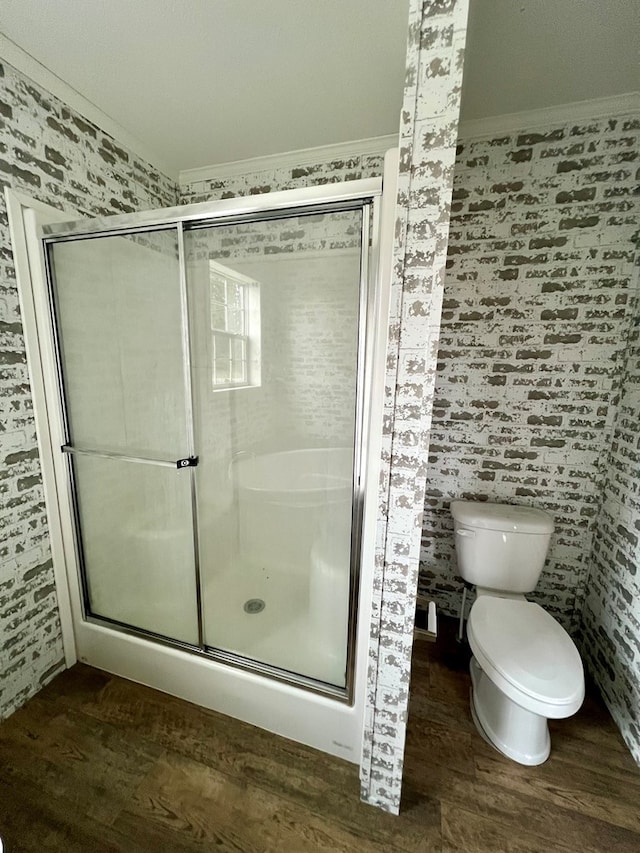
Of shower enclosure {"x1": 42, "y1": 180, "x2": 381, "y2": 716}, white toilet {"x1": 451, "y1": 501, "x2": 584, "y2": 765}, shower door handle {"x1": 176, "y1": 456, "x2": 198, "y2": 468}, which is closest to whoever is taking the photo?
white toilet {"x1": 451, "y1": 501, "x2": 584, "y2": 765}

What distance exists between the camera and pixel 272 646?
1.51 metres

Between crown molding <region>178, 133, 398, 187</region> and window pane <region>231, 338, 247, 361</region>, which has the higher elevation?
crown molding <region>178, 133, 398, 187</region>

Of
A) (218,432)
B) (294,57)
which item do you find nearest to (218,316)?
(218,432)

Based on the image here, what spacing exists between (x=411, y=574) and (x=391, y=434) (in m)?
0.41

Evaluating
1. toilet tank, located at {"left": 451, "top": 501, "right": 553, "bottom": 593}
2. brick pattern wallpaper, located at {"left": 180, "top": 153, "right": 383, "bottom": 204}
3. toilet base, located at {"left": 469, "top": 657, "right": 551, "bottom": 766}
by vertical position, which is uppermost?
brick pattern wallpaper, located at {"left": 180, "top": 153, "right": 383, "bottom": 204}

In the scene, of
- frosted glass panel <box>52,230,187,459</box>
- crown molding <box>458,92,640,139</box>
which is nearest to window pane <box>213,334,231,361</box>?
frosted glass panel <box>52,230,187,459</box>

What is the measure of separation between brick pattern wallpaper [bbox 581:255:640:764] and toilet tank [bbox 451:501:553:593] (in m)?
0.26

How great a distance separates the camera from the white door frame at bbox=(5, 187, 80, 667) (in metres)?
1.32

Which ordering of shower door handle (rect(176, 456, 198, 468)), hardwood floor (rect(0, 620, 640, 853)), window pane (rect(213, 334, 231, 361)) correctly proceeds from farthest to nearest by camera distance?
window pane (rect(213, 334, 231, 361)), shower door handle (rect(176, 456, 198, 468)), hardwood floor (rect(0, 620, 640, 853))

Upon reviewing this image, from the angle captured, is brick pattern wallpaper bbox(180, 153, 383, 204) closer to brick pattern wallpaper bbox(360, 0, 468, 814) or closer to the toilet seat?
brick pattern wallpaper bbox(360, 0, 468, 814)

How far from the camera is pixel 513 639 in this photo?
135 cm

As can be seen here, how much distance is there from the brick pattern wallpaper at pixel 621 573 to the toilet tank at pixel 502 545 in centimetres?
26

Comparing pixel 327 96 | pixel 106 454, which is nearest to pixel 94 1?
pixel 327 96

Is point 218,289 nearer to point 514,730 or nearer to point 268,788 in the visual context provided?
point 268,788
